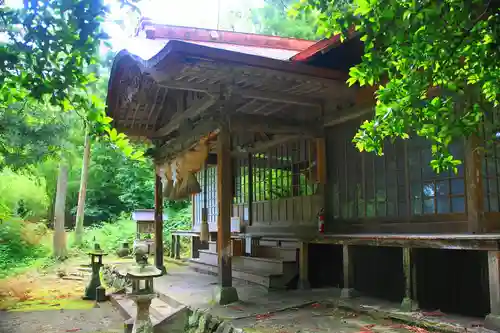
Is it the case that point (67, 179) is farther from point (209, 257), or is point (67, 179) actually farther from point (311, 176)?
point (311, 176)

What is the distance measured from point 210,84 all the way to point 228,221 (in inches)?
87.3

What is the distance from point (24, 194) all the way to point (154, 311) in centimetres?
1710

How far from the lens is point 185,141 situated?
9352 mm

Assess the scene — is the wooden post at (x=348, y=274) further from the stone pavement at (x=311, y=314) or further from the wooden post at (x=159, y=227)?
the wooden post at (x=159, y=227)

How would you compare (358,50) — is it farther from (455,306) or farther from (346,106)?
(455,306)

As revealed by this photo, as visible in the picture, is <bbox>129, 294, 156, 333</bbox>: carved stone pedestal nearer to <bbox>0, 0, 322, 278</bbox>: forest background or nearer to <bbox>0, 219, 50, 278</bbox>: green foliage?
<bbox>0, 0, 322, 278</bbox>: forest background

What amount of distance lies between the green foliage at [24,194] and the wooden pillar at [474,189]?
16.4 metres

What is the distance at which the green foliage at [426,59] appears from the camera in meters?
3.02

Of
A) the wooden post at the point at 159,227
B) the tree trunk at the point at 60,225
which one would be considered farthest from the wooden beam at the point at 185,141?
the tree trunk at the point at 60,225

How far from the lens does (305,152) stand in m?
9.89

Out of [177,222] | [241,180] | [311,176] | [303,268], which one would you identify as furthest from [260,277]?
[177,222]

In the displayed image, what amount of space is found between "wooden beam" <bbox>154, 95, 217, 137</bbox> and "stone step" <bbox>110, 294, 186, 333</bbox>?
3346 millimetres

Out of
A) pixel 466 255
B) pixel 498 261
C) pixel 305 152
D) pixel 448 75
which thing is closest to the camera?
pixel 448 75

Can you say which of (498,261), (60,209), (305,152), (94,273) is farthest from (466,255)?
(60,209)
